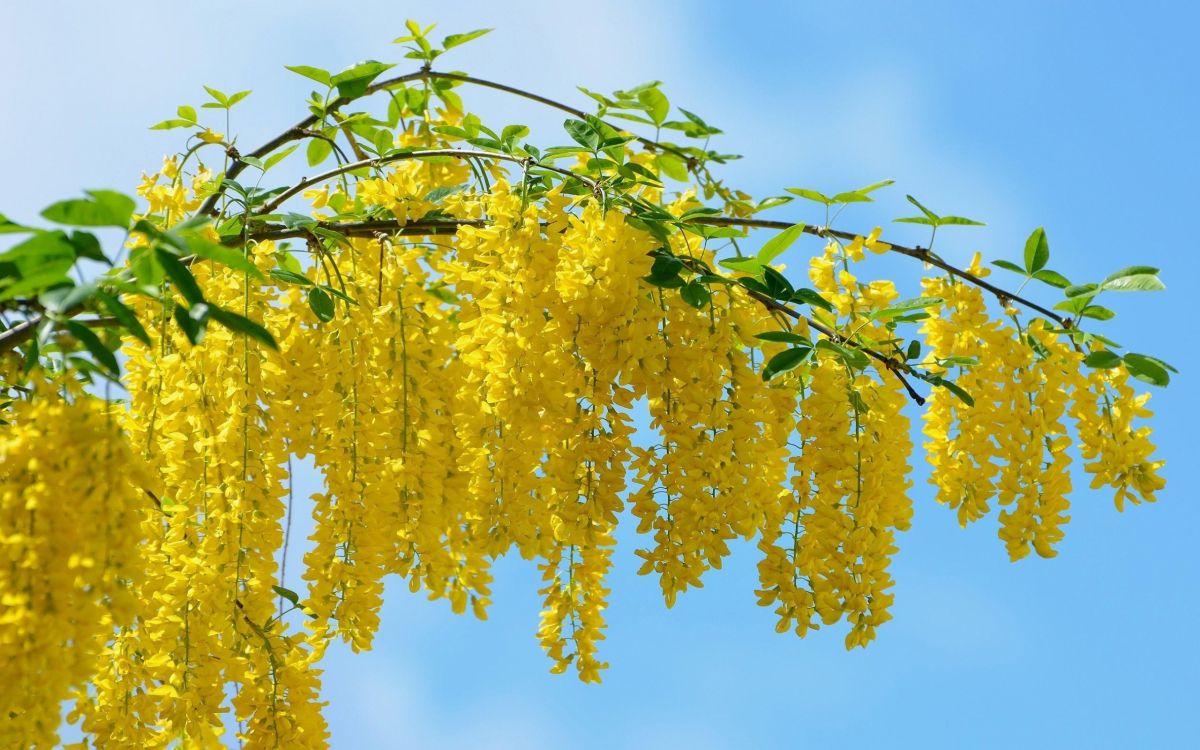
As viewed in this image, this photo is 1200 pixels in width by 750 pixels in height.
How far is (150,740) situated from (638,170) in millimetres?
1607

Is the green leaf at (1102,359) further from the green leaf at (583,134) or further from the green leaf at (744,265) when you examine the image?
the green leaf at (583,134)

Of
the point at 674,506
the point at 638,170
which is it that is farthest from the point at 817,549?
the point at 638,170

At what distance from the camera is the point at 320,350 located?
2.91m

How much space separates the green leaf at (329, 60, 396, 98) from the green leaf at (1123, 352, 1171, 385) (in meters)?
1.87

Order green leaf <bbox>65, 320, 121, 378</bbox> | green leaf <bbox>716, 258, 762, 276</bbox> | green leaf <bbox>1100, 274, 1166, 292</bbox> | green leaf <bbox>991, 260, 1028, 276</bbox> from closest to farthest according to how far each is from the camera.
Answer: green leaf <bbox>65, 320, 121, 378</bbox>, green leaf <bbox>716, 258, 762, 276</bbox>, green leaf <bbox>1100, 274, 1166, 292</bbox>, green leaf <bbox>991, 260, 1028, 276</bbox>

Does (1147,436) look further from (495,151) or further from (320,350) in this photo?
(320,350)

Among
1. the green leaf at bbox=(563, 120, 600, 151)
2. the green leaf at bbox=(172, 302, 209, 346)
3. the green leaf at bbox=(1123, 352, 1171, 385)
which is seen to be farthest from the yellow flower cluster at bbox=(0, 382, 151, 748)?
the green leaf at bbox=(1123, 352, 1171, 385)

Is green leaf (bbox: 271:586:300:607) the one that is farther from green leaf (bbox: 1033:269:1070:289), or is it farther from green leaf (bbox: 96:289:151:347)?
green leaf (bbox: 1033:269:1070:289)

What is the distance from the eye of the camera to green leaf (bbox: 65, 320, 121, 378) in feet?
5.96

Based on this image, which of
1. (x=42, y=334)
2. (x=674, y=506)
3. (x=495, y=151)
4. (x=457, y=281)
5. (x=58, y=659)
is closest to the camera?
(x=42, y=334)

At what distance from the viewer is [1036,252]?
2924 mm

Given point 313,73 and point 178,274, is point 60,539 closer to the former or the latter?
point 178,274

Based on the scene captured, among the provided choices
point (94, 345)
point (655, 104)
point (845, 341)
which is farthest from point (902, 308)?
point (94, 345)

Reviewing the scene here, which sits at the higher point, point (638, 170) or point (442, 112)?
point (442, 112)
